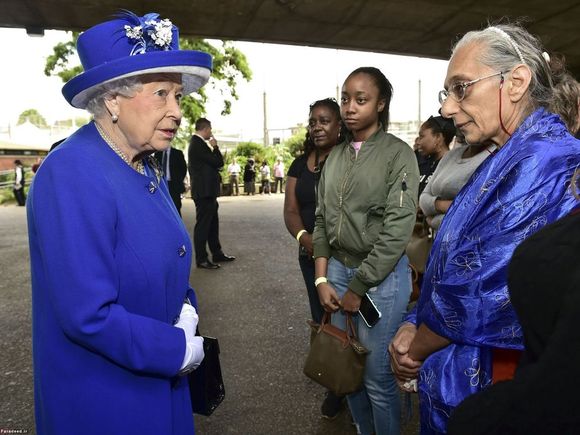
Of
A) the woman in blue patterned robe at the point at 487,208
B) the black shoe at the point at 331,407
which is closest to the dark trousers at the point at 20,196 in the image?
the black shoe at the point at 331,407

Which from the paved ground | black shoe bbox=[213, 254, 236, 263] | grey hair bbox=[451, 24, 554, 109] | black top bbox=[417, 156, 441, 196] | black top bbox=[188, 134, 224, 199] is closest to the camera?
grey hair bbox=[451, 24, 554, 109]

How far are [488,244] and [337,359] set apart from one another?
1.32 meters

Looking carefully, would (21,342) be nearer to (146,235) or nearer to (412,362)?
(146,235)

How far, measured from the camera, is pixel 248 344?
414 centimetres

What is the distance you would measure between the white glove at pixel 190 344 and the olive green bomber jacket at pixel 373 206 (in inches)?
37.4

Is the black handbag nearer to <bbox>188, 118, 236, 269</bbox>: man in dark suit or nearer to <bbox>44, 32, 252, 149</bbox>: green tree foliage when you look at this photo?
<bbox>188, 118, 236, 269</bbox>: man in dark suit

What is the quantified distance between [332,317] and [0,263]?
23.8 ft

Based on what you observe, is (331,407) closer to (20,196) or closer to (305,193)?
(305,193)

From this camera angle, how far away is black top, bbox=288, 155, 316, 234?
3.33 meters

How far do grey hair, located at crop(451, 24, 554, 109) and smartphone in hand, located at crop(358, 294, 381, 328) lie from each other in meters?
1.27

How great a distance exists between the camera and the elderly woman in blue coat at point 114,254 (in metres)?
1.27

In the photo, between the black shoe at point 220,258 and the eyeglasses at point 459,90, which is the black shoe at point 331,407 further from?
the black shoe at point 220,258

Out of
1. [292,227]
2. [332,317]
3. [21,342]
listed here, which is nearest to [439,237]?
[332,317]

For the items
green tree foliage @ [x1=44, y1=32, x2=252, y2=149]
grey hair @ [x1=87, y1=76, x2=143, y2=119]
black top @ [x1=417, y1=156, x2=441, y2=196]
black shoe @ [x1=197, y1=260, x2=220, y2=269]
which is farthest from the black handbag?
green tree foliage @ [x1=44, y1=32, x2=252, y2=149]
